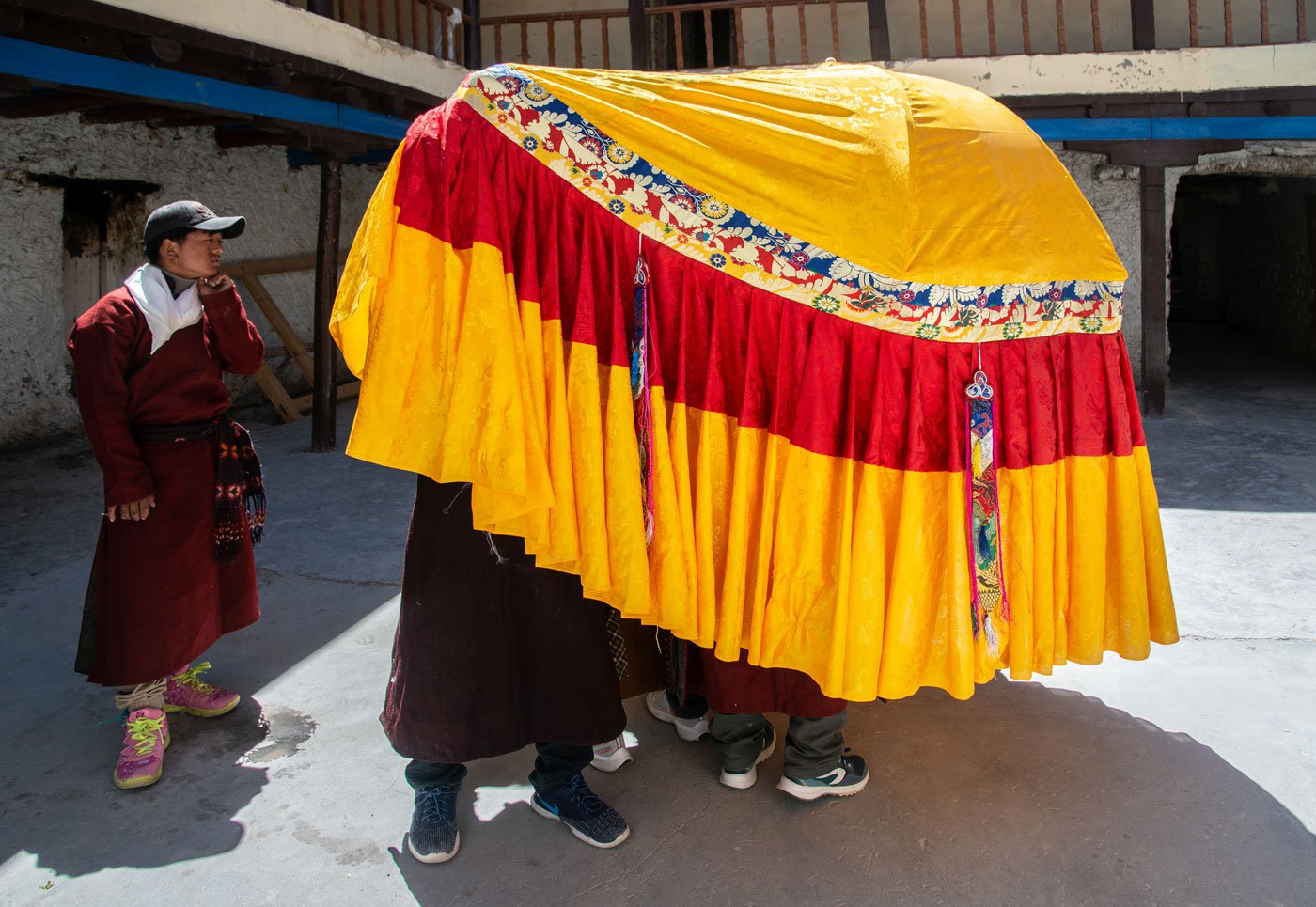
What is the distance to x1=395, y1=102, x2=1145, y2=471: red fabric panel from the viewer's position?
2152 millimetres

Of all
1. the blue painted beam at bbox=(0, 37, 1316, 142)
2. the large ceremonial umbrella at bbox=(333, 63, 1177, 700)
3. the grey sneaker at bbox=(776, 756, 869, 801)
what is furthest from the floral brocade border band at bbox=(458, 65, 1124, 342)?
the blue painted beam at bbox=(0, 37, 1316, 142)

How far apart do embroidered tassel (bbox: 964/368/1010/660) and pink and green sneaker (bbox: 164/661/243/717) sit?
6.98 ft

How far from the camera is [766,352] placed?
226 cm

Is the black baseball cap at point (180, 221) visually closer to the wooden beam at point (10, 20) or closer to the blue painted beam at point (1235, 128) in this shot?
the wooden beam at point (10, 20)

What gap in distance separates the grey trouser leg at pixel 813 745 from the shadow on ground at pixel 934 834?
3.4 inches

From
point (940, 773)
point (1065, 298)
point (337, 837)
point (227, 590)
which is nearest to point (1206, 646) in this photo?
point (940, 773)

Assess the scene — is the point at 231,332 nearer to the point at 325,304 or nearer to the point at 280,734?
the point at 280,734

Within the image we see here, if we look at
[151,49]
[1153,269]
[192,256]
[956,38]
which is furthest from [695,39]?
[192,256]

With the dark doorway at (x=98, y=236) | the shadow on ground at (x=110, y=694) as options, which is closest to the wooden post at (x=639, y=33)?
the dark doorway at (x=98, y=236)

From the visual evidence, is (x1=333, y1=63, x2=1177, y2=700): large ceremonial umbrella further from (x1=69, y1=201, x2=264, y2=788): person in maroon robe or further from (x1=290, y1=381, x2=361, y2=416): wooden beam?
(x1=290, y1=381, x2=361, y2=416): wooden beam

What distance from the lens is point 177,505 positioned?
8.98ft

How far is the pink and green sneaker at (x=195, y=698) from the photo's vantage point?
2.95 metres

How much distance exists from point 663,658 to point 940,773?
758mm

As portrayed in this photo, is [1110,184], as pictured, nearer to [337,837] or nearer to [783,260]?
[783,260]
